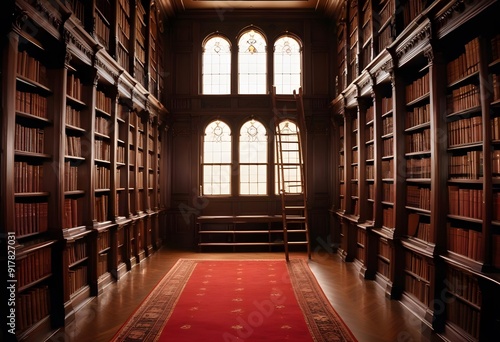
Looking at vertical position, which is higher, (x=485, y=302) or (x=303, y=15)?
(x=303, y=15)

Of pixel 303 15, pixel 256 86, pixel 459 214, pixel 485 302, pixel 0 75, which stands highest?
pixel 303 15

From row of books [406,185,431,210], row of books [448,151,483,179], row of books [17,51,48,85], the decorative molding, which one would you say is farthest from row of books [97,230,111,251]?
row of books [448,151,483,179]

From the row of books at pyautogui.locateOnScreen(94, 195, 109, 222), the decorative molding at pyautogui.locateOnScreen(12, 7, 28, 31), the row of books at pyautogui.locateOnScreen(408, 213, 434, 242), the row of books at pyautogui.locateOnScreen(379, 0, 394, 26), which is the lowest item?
the row of books at pyautogui.locateOnScreen(408, 213, 434, 242)

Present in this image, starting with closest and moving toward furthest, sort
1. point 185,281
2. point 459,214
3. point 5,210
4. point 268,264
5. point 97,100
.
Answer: point 5,210, point 459,214, point 97,100, point 185,281, point 268,264

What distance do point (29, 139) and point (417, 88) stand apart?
13.6 ft

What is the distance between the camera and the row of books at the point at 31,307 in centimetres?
346

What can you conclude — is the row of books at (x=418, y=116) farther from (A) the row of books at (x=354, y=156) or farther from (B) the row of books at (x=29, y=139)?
(B) the row of books at (x=29, y=139)

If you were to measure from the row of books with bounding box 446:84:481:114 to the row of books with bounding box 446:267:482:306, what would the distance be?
1487 millimetres

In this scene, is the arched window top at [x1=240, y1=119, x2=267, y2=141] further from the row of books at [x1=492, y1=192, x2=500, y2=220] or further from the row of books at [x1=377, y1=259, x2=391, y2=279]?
the row of books at [x1=492, y1=192, x2=500, y2=220]

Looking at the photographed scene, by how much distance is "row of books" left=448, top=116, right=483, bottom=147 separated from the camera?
11.4 feet

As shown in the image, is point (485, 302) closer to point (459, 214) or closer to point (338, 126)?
point (459, 214)

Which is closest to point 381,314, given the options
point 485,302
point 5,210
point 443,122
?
point 485,302

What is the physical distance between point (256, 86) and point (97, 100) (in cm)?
491

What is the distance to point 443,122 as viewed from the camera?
395 cm
